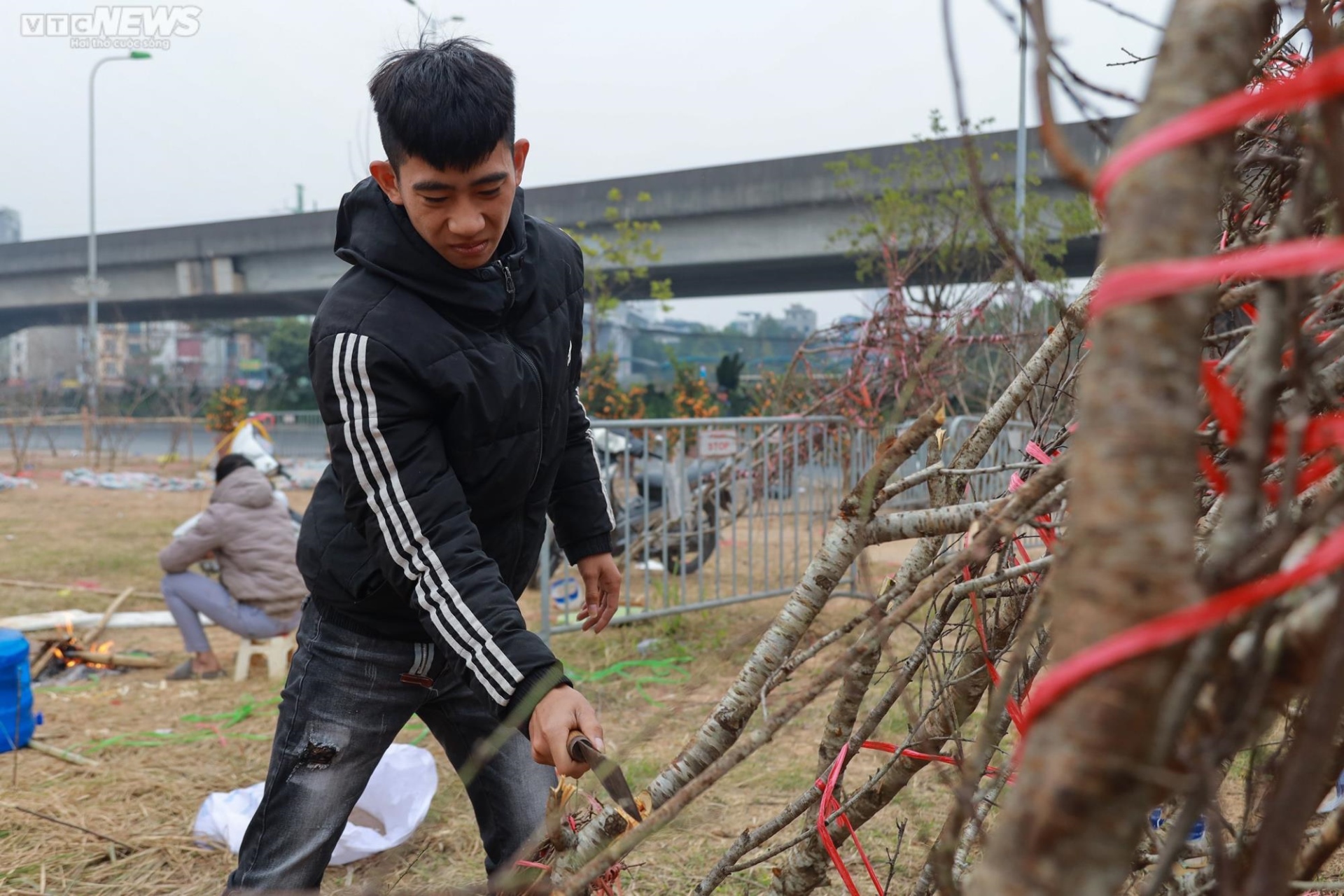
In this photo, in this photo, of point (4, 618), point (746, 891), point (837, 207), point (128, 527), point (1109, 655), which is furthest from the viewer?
point (837, 207)

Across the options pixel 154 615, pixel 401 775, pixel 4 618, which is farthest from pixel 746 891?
pixel 4 618

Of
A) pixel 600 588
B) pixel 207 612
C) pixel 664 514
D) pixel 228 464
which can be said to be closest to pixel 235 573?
pixel 207 612

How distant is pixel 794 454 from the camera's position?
6578mm

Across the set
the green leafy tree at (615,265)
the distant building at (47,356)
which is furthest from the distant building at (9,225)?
the green leafy tree at (615,265)

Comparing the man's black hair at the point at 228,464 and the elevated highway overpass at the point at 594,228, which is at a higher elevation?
the elevated highway overpass at the point at 594,228

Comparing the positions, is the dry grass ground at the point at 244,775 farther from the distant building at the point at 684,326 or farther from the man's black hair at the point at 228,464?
the distant building at the point at 684,326

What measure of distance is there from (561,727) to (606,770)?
142 mm

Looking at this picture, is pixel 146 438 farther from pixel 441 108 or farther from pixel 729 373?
pixel 441 108

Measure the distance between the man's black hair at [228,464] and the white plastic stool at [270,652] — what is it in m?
0.87

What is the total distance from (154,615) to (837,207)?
14.4 metres

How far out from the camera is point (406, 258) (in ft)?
6.16

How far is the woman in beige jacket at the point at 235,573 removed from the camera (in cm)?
550

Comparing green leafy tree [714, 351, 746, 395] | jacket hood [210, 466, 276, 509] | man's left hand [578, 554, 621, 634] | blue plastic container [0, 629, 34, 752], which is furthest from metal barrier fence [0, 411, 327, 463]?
man's left hand [578, 554, 621, 634]

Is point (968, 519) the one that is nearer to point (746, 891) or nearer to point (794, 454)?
point (746, 891)
